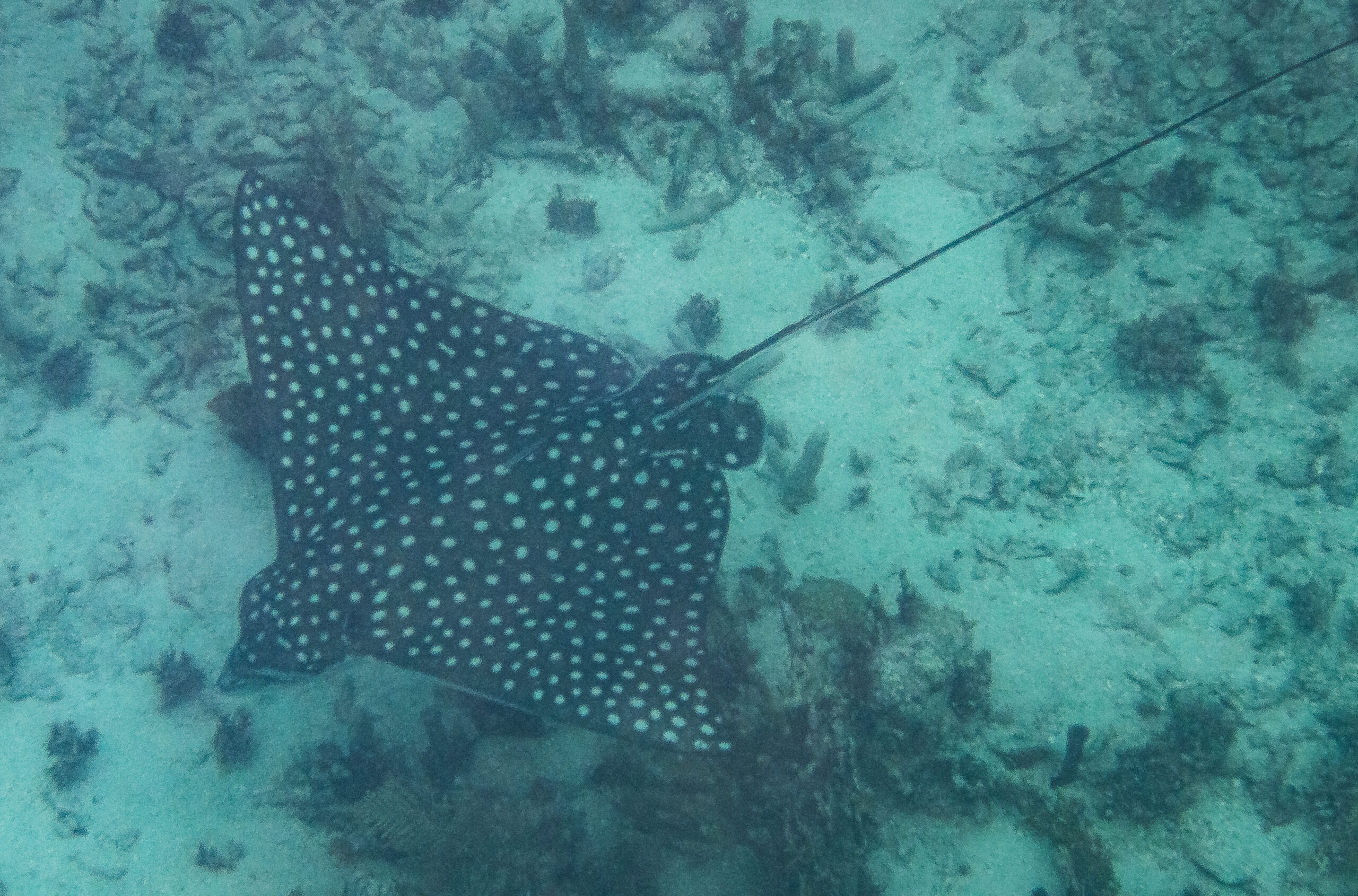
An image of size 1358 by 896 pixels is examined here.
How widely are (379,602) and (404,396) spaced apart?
1378 mm

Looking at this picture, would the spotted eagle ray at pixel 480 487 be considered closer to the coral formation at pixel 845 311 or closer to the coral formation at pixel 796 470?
the coral formation at pixel 796 470

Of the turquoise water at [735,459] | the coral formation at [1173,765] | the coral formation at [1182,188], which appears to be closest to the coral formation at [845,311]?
the turquoise water at [735,459]

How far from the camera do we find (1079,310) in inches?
256

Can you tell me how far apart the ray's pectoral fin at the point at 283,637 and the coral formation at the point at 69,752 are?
2115 mm

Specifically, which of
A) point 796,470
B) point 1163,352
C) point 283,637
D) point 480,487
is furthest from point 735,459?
point 1163,352

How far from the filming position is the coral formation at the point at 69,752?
17.3ft

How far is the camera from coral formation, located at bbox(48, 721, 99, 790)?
527cm

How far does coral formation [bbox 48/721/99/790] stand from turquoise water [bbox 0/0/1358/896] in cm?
4

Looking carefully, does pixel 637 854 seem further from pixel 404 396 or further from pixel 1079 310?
pixel 1079 310

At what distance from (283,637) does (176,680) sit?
2.15m

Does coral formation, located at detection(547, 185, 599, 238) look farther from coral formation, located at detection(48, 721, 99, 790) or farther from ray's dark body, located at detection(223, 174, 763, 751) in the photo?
coral formation, located at detection(48, 721, 99, 790)

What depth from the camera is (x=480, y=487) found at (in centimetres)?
437

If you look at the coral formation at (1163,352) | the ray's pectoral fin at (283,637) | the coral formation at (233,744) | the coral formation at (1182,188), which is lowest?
the coral formation at (233,744)

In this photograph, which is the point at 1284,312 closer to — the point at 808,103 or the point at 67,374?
the point at 808,103
